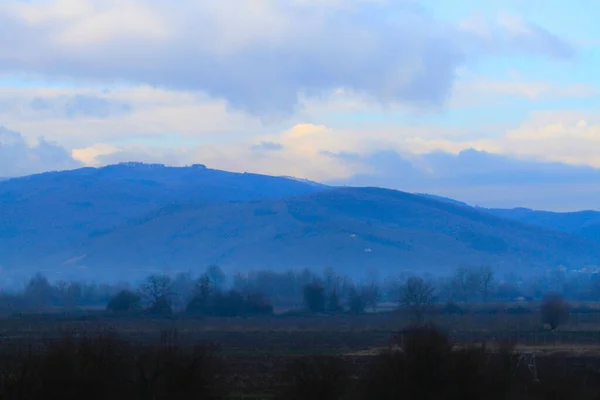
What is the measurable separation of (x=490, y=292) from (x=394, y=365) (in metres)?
135

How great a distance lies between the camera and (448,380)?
30547 mm

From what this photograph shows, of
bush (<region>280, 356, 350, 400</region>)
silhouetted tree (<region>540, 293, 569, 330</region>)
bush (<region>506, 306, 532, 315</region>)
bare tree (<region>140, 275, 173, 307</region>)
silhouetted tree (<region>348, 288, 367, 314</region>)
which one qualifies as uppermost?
bare tree (<region>140, 275, 173, 307</region>)

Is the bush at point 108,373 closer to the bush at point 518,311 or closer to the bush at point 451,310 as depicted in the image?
the bush at point 451,310

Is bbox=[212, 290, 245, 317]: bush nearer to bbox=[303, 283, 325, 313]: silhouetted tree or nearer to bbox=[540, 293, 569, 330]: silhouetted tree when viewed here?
bbox=[303, 283, 325, 313]: silhouetted tree

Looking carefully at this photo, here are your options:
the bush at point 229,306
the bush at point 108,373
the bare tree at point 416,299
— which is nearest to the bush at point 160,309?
the bush at point 229,306

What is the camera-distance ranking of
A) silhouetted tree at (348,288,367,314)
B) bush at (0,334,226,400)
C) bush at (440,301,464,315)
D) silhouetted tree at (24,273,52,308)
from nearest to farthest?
bush at (0,334,226,400) < bush at (440,301,464,315) < silhouetted tree at (348,288,367,314) < silhouetted tree at (24,273,52,308)

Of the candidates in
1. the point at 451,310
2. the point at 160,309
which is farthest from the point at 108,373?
the point at 451,310

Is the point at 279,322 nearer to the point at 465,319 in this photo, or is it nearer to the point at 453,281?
the point at 465,319

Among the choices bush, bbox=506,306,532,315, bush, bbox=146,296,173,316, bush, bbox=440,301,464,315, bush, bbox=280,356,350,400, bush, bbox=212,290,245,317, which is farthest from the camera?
bush, bbox=212,290,245,317

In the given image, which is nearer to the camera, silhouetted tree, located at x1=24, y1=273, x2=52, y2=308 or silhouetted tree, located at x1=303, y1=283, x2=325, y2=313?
silhouetted tree, located at x1=303, y1=283, x2=325, y2=313

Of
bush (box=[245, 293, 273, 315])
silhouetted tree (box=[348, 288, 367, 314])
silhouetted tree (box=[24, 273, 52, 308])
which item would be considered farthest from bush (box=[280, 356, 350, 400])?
silhouetted tree (box=[24, 273, 52, 308])

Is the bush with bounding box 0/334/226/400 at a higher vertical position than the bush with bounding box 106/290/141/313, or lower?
lower

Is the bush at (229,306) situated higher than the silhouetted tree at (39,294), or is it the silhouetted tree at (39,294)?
the silhouetted tree at (39,294)

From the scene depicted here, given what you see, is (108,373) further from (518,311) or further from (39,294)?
(39,294)
